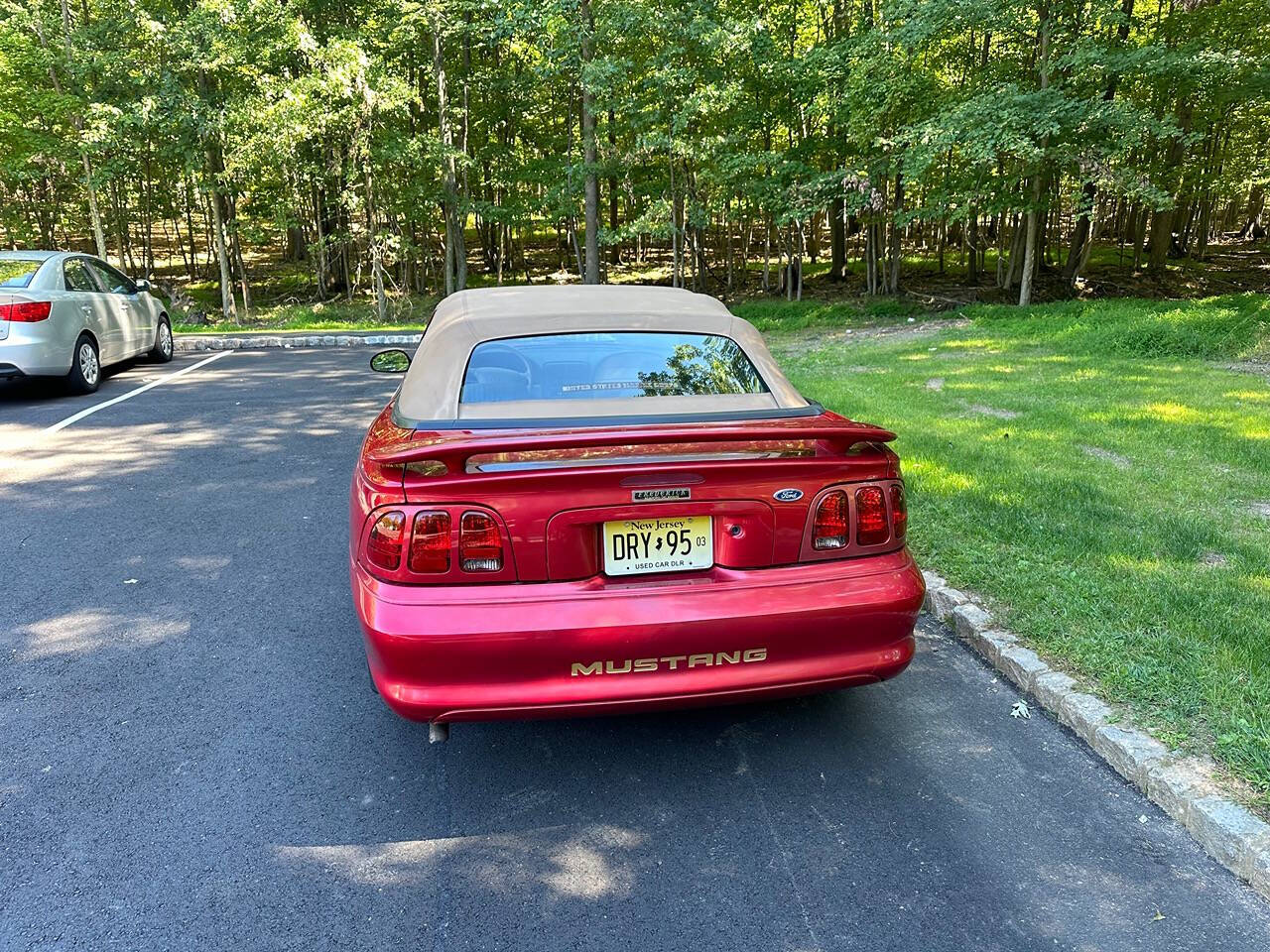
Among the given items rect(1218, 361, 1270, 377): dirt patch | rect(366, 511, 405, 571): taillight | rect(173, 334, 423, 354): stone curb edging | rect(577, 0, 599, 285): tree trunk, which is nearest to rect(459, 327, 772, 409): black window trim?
rect(366, 511, 405, 571): taillight

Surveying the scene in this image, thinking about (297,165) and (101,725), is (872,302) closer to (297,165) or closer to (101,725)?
(297,165)

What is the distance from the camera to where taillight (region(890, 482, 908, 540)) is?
2.73 meters

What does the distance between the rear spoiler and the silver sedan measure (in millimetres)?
7888

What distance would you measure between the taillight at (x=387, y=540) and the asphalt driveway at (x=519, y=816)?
816 mm

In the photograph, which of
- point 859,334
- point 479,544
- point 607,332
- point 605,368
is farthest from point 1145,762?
point 859,334

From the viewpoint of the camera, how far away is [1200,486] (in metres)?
5.20

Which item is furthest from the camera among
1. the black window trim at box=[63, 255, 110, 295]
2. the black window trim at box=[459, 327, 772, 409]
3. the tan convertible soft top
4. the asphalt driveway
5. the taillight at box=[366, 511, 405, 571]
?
the black window trim at box=[63, 255, 110, 295]

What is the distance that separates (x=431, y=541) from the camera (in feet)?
7.82

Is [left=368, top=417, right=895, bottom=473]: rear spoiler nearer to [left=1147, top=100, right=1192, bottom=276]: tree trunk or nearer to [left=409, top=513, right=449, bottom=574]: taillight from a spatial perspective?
[left=409, top=513, right=449, bottom=574]: taillight

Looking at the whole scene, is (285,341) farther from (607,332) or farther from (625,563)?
(625,563)

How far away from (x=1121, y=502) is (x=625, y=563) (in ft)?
13.0

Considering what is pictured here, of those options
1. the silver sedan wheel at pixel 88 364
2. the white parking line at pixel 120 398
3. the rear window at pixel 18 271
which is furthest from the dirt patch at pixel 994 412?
the rear window at pixel 18 271

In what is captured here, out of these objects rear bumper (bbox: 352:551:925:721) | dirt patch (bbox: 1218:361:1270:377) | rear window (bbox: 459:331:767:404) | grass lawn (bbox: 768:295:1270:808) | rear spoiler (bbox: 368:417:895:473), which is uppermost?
rear window (bbox: 459:331:767:404)

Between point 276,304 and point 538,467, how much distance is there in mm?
27413
